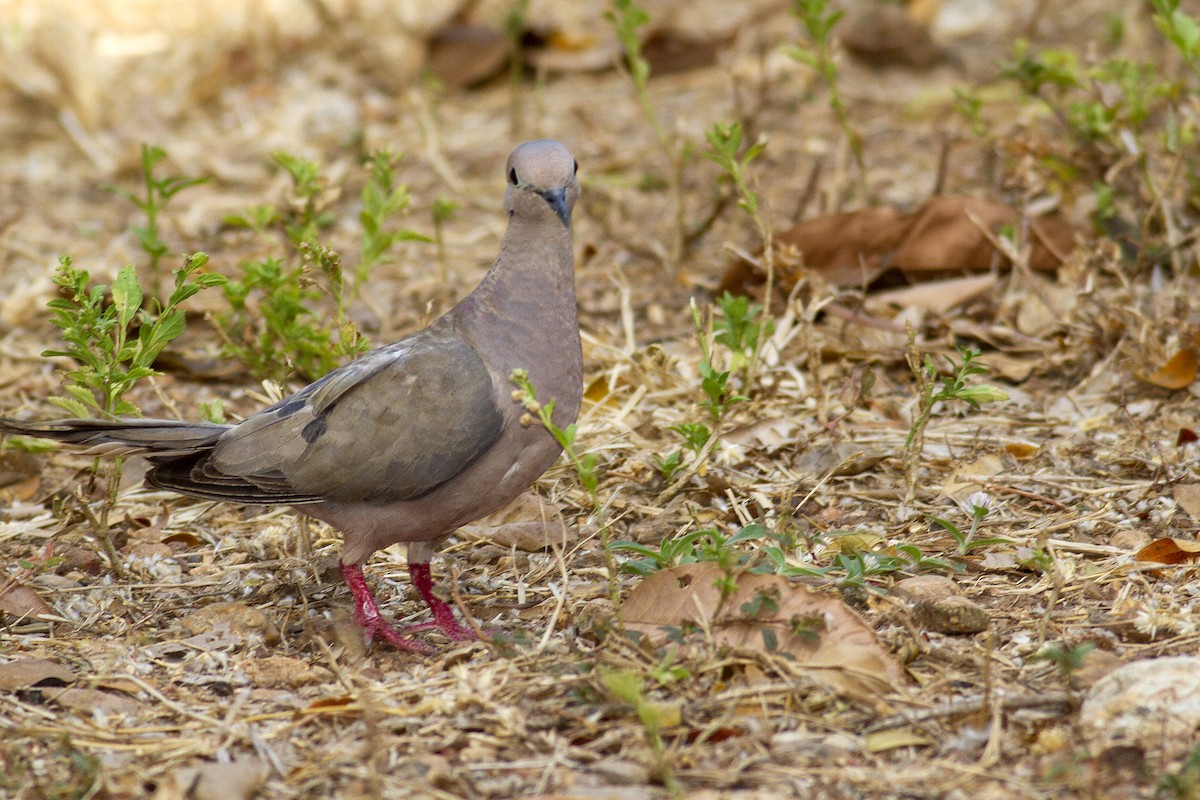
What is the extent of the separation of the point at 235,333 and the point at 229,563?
1.13 metres

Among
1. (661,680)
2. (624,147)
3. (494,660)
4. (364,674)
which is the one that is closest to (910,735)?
(661,680)

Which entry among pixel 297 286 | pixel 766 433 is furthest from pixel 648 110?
pixel 297 286

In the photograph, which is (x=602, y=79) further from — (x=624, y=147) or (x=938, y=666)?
(x=938, y=666)

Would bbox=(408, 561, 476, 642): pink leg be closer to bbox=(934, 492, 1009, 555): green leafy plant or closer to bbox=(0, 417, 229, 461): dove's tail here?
bbox=(0, 417, 229, 461): dove's tail

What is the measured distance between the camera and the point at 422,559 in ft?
12.3

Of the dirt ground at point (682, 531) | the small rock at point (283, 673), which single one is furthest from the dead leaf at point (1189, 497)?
A: the small rock at point (283, 673)

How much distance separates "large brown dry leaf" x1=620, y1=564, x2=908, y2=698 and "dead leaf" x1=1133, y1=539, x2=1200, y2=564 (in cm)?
97

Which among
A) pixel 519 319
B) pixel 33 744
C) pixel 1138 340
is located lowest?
pixel 1138 340

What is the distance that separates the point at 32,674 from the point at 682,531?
1817mm

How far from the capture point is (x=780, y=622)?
10.4 feet

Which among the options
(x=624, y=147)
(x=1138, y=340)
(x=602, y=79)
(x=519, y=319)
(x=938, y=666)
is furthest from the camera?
(x=602, y=79)

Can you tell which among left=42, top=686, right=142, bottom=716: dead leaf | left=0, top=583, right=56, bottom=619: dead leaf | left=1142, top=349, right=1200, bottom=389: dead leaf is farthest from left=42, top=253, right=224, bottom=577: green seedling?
left=1142, top=349, right=1200, bottom=389: dead leaf

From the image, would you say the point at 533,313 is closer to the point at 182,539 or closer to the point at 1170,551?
the point at 182,539

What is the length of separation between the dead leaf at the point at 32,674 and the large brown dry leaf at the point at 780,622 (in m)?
1.39
